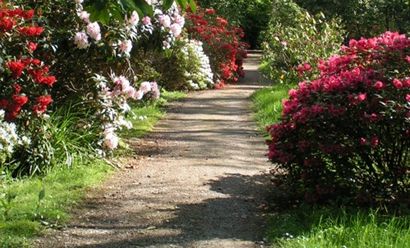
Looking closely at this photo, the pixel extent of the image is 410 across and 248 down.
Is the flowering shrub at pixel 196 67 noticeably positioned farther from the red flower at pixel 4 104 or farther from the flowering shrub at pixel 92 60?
the red flower at pixel 4 104

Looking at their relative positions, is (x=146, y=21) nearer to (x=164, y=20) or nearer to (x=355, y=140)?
(x=164, y=20)

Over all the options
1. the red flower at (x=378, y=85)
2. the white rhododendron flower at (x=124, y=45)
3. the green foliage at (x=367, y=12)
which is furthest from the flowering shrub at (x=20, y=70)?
the green foliage at (x=367, y=12)

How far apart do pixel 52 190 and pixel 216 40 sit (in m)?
15.5

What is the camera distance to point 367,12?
1046 inches

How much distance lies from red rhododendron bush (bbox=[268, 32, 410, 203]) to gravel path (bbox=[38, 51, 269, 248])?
645 millimetres

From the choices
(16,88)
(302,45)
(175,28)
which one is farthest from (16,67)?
(302,45)

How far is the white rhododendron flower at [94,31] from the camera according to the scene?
26.0 ft

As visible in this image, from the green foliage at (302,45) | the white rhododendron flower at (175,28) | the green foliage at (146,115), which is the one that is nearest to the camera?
the white rhododendron flower at (175,28)

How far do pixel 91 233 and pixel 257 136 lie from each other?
5.48m

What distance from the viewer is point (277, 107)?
497 inches

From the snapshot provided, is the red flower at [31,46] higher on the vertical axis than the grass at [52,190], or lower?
higher

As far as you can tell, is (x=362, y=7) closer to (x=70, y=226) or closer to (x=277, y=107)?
(x=277, y=107)

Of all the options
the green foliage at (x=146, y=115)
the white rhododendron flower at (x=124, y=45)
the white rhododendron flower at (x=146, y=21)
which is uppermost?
the white rhododendron flower at (x=146, y=21)

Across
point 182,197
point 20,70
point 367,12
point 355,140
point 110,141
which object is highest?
point 367,12
